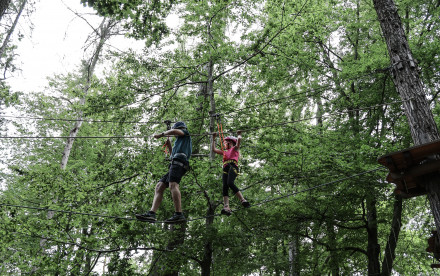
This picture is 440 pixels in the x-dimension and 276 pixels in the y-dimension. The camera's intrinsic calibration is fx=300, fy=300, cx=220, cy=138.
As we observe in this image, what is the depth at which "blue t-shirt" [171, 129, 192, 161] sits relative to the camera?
5074 millimetres

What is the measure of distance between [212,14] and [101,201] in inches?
258

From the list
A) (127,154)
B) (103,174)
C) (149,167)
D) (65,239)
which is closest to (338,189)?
(149,167)

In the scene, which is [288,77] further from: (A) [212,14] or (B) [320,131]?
(A) [212,14]

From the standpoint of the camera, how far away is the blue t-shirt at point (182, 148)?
16.6ft

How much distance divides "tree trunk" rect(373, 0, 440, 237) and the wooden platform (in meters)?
0.26

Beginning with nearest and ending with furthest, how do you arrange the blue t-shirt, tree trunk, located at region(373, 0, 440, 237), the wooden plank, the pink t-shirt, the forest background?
the wooden plank
tree trunk, located at region(373, 0, 440, 237)
the blue t-shirt
the pink t-shirt
the forest background

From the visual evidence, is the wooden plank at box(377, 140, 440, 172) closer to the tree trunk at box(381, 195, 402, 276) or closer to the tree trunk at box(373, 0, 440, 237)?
the tree trunk at box(373, 0, 440, 237)

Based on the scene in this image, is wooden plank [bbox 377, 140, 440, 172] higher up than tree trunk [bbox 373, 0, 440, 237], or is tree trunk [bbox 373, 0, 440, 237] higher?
tree trunk [bbox 373, 0, 440, 237]

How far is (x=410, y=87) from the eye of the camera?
5.05m

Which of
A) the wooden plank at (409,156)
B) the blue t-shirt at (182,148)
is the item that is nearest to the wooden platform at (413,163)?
the wooden plank at (409,156)

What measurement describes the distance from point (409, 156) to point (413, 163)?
8.6 inches

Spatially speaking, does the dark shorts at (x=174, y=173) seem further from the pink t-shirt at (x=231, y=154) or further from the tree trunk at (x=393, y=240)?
the tree trunk at (x=393, y=240)

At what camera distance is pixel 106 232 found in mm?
8164

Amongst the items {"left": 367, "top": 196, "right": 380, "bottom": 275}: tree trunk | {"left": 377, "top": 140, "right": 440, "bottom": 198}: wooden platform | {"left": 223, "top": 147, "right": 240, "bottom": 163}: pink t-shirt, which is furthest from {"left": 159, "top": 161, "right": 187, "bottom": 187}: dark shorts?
{"left": 367, "top": 196, "right": 380, "bottom": 275}: tree trunk
